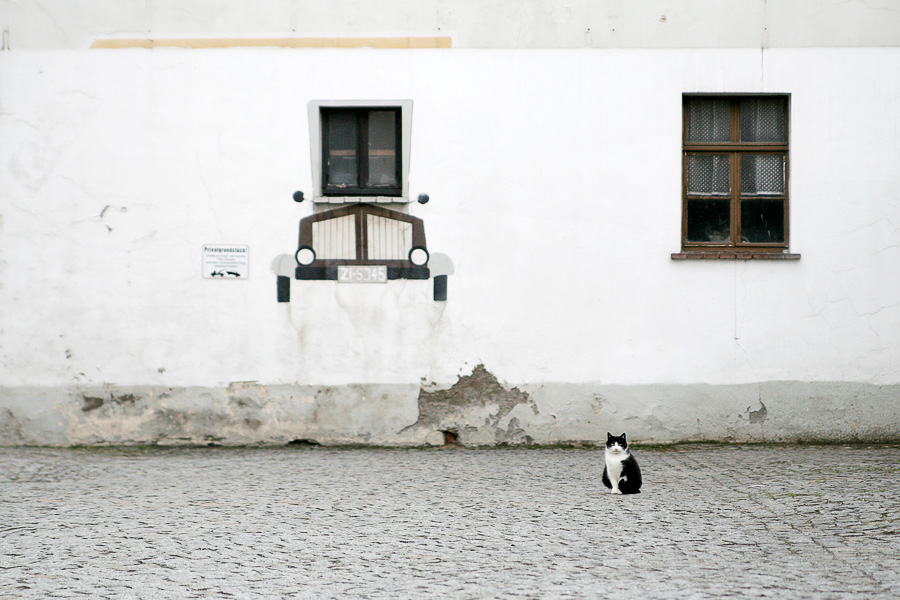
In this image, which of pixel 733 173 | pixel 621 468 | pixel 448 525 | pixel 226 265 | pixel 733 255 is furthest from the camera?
pixel 733 173

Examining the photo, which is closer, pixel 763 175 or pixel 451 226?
pixel 451 226

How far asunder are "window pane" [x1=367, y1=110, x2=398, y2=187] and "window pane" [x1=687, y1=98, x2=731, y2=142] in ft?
9.63

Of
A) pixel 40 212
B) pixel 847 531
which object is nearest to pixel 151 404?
pixel 40 212

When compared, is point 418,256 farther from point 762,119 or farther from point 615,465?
point 762,119

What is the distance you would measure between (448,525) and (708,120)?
17.9ft

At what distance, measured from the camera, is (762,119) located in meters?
9.64

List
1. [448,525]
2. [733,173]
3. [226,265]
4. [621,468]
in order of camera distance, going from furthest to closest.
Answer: [733,173] → [226,265] → [621,468] → [448,525]

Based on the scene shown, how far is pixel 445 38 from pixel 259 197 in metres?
2.39

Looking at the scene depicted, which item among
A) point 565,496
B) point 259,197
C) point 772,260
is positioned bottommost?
point 565,496

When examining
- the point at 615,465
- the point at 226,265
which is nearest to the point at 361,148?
the point at 226,265

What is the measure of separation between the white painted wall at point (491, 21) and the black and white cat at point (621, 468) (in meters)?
4.33

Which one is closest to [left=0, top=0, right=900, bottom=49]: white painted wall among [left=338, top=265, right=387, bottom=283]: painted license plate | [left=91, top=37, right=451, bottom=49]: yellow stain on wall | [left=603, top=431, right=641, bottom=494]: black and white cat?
[left=91, top=37, right=451, bottom=49]: yellow stain on wall

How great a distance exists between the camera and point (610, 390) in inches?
373

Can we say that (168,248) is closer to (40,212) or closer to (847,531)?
(40,212)
